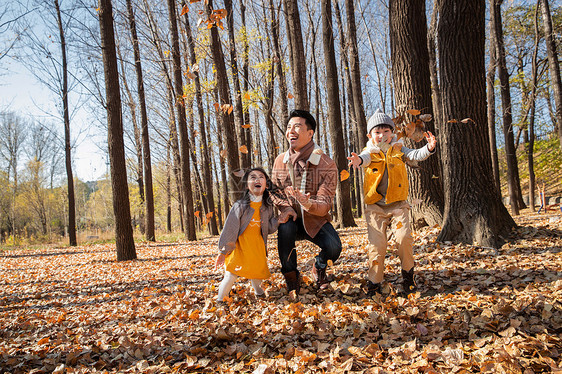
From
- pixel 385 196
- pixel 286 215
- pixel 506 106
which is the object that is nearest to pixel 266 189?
pixel 286 215

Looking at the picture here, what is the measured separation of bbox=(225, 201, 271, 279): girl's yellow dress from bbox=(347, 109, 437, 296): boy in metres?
1.17

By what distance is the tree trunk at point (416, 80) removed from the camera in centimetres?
555

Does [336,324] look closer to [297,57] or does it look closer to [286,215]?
[286,215]

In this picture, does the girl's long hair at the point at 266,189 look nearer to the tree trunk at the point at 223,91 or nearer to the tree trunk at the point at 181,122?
the tree trunk at the point at 223,91

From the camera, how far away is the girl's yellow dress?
3.47 m

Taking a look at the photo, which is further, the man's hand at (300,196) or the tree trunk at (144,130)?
the tree trunk at (144,130)

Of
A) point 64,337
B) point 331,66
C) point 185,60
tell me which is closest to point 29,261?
point 64,337

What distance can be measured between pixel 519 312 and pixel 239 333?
227cm

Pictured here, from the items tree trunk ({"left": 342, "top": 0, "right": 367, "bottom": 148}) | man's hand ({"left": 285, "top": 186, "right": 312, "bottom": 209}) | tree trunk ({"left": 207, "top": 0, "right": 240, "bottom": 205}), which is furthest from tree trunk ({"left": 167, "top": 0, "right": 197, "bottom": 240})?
man's hand ({"left": 285, "top": 186, "right": 312, "bottom": 209})

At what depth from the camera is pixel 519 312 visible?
2555 millimetres

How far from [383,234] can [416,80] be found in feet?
11.7

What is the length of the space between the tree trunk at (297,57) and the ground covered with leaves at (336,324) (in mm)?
3932

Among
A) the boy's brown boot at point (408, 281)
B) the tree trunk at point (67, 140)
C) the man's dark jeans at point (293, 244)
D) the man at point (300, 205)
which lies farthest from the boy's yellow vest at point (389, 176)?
the tree trunk at point (67, 140)

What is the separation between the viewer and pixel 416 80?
18.5 feet
